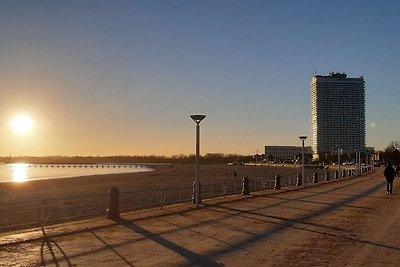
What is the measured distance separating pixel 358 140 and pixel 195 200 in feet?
535

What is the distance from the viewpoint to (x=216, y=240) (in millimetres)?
12023

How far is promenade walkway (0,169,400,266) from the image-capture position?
9.73m

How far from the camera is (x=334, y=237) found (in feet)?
41.5

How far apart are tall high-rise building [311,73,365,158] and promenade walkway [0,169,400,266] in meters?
154

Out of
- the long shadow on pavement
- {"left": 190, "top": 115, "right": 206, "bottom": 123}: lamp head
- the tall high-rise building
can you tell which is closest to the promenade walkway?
the long shadow on pavement

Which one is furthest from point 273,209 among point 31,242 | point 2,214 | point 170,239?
point 2,214

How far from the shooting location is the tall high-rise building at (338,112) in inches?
6747

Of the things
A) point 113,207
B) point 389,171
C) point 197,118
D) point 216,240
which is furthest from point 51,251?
point 389,171

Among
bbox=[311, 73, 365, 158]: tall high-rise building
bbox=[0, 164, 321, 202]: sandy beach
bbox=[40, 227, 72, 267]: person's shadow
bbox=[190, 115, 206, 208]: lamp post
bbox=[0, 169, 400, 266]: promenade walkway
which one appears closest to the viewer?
bbox=[40, 227, 72, 267]: person's shadow

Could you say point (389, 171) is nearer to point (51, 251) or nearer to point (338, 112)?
point (51, 251)

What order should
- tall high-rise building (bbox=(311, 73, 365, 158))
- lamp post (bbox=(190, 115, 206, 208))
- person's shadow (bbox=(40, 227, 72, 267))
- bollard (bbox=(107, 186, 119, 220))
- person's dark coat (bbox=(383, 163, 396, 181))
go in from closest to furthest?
person's shadow (bbox=(40, 227, 72, 267))
bollard (bbox=(107, 186, 119, 220))
lamp post (bbox=(190, 115, 206, 208))
person's dark coat (bbox=(383, 163, 396, 181))
tall high-rise building (bbox=(311, 73, 365, 158))

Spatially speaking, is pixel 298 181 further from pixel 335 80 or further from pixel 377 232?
pixel 335 80

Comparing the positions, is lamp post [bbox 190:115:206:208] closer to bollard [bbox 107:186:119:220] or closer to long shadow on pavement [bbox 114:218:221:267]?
bollard [bbox 107:186:119:220]

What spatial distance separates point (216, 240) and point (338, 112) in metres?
177
